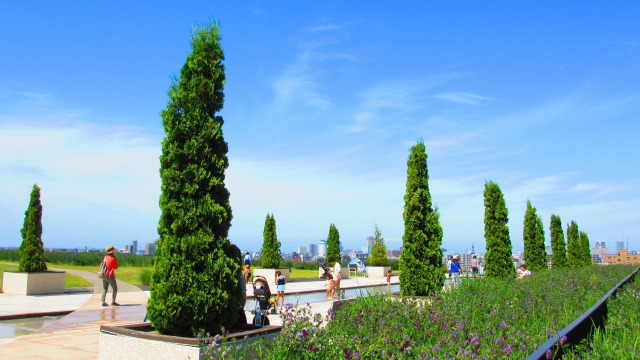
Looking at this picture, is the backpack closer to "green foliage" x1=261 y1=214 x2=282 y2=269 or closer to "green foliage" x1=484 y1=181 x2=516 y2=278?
"green foliage" x1=261 y1=214 x2=282 y2=269

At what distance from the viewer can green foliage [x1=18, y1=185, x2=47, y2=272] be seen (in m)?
16.7

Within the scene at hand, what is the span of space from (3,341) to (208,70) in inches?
233

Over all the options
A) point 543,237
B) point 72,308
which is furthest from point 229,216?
point 543,237

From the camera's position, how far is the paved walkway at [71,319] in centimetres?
790

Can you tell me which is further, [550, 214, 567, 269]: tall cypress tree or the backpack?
[550, 214, 567, 269]: tall cypress tree

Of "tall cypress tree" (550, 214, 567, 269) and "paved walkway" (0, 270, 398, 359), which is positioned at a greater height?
"tall cypress tree" (550, 214, 567, 269)

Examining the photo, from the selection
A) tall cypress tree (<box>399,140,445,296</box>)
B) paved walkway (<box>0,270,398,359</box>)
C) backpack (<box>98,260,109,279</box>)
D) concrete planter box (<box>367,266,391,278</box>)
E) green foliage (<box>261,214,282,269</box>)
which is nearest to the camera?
paved walkway (<box>0,270,398,359</box>)

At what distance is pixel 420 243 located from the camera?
1315cm

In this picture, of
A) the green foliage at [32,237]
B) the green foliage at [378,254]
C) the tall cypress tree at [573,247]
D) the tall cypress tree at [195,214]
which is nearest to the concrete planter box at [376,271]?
the green foliage at [378,254]

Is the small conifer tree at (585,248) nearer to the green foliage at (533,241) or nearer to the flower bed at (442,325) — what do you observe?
the green foliage at (533,241)

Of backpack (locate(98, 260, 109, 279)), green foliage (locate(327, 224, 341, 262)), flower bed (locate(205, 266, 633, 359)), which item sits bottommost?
flower bed (locate(205, 266, 633, 359))

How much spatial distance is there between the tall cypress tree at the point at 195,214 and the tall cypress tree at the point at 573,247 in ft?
112

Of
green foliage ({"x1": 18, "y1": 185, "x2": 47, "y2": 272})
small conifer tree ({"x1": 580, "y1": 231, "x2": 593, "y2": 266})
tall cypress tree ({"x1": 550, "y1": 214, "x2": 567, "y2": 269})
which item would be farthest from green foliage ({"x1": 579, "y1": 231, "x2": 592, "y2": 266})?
green foliage ({"x1": 18, "y1": 185, "x2": 47, "y2": 272})

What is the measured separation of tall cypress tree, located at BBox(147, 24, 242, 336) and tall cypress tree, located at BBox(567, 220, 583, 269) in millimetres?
34066
